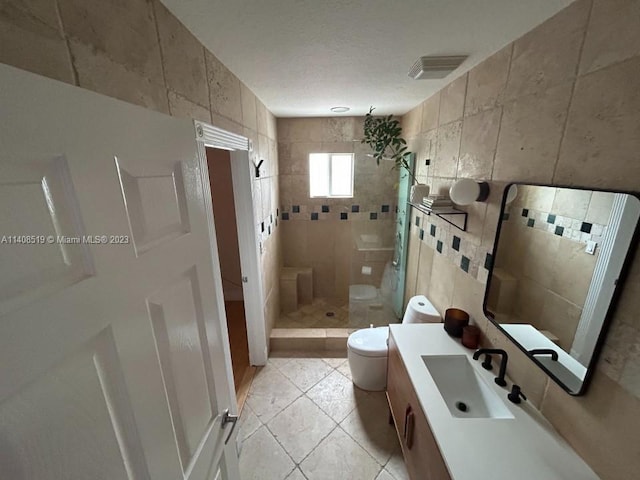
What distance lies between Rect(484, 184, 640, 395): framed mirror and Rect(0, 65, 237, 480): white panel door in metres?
1.32

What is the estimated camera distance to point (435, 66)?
1391 mm

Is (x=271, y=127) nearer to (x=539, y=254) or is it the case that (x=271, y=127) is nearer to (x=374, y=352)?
(x=374, y=352)

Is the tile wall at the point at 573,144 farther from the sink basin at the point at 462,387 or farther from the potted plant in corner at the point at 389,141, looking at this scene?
the potted plant in corner at the point at 389,141

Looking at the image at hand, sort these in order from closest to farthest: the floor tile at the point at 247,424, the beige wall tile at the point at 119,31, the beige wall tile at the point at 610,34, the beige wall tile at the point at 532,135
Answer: the beige wall tile at the point at 119,31 → the beige wall tile at the point at 610,34 → the beige wall tile at the point at 532,135 → the floor tile at the point at 247,424

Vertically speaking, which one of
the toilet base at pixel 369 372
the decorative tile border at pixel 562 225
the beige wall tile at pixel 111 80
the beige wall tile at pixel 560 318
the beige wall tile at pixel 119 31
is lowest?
the toilet base at pixel 369 372

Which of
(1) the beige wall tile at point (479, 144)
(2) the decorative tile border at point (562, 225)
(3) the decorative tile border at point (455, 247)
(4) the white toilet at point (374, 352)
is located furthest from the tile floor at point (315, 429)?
(1) the beige wall tile at point (479, 144)

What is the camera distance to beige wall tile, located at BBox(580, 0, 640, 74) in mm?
738

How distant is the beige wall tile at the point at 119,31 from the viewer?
0.61 meters

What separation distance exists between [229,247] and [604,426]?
3387 millimetres

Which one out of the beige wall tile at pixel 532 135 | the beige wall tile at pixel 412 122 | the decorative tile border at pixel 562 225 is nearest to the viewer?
the decorative tile border at pixel 562 225

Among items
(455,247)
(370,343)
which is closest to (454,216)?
(455,247)

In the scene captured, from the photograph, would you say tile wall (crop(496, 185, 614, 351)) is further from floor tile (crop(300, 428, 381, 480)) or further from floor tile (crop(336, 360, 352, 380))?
floor tile (crop(336, 360, 352, 380))

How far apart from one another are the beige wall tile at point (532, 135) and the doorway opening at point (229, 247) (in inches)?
88.3

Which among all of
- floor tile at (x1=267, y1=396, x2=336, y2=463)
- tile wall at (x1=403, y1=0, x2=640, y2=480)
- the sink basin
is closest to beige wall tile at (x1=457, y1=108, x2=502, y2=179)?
tile wall at (x1=403, y1=0, x2=640, y2=480)
